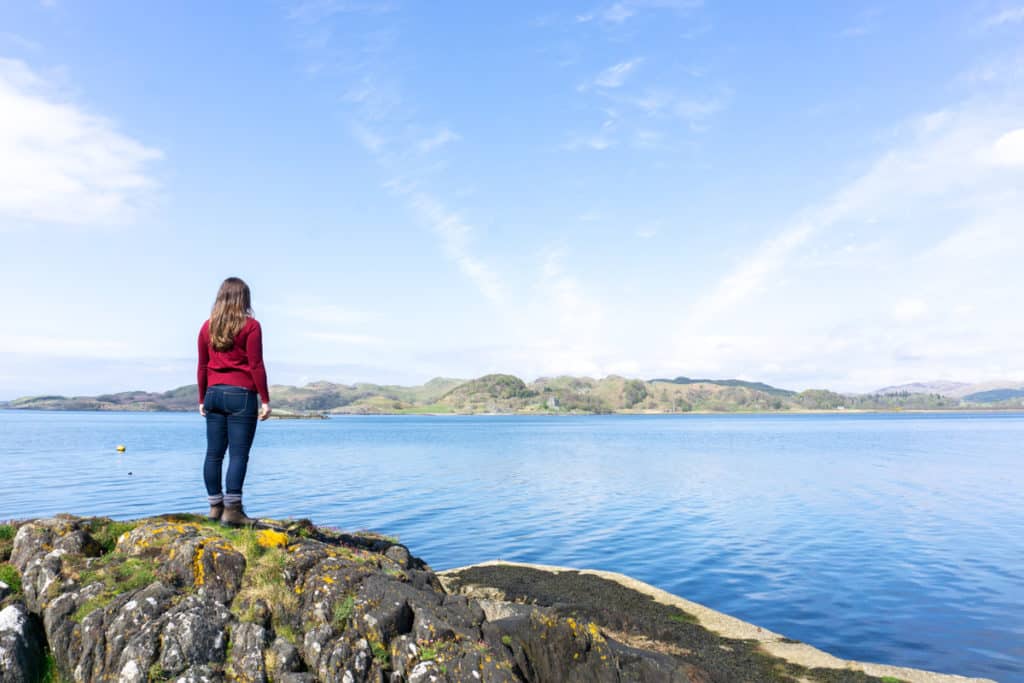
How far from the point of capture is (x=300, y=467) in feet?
242

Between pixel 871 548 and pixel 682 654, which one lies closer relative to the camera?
pixel 682 654

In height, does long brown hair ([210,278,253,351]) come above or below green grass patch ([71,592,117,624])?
above

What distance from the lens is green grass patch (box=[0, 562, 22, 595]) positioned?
11.2 m

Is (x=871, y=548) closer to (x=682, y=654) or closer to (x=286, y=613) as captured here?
(x=682, y=654)

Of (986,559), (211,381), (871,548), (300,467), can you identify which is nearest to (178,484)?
(300,467)

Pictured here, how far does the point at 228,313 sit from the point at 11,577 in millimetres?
6382

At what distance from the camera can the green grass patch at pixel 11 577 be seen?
11.2 m

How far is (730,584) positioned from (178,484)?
50715mm

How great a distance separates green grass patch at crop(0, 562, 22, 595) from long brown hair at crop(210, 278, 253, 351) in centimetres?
564

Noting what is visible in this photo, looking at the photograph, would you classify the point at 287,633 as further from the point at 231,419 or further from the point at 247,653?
the point at 231,419

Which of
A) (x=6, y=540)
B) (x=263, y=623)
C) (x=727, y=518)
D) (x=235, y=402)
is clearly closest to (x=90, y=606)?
(x=263, y=623)

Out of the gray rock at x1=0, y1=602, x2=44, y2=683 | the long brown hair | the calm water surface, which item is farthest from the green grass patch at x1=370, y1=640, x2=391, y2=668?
the calm water surface

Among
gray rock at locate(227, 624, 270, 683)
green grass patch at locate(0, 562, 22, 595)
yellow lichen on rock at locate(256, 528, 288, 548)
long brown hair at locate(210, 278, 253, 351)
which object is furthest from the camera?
yellow lichen on rock at locate(256, 528, 288, 548)

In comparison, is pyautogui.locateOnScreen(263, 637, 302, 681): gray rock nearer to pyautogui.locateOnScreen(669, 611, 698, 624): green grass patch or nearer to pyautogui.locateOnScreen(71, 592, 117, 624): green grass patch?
pyautogui.locateOnScreen(71, 592, 117, 624): green grass patch
